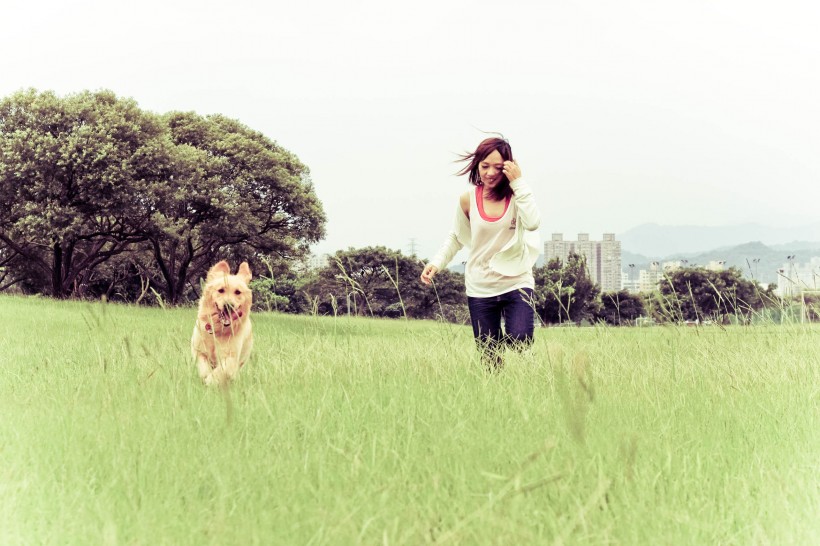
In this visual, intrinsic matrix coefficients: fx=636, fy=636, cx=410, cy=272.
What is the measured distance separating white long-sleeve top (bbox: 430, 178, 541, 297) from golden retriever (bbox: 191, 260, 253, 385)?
196 centimetres

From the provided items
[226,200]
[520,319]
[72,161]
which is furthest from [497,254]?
[226,200]

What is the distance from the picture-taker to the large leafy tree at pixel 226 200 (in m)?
25.1

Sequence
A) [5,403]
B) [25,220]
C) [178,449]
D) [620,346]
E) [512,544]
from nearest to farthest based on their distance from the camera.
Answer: [512,544]
[178,449]
[5,403]
[620,346]
[25,220]

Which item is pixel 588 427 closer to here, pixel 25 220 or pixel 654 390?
pixel 654 390

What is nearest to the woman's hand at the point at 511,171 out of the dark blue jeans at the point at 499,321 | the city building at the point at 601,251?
the dark blue jeans at the point at 499,321

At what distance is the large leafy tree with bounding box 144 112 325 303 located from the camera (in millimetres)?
25109

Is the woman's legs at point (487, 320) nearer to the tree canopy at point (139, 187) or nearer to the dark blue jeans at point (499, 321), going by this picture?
the dark blue jeans at point (499, 321)

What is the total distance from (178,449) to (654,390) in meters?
3.17

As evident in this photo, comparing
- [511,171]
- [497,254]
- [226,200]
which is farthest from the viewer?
[226,200]

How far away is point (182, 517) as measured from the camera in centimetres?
239

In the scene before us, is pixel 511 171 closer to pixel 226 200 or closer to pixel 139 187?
pixel 139 187

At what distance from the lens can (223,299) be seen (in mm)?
4602

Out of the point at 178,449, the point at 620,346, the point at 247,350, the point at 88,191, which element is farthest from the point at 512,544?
the point at 88,191

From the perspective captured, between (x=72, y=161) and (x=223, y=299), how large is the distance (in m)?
21.0
